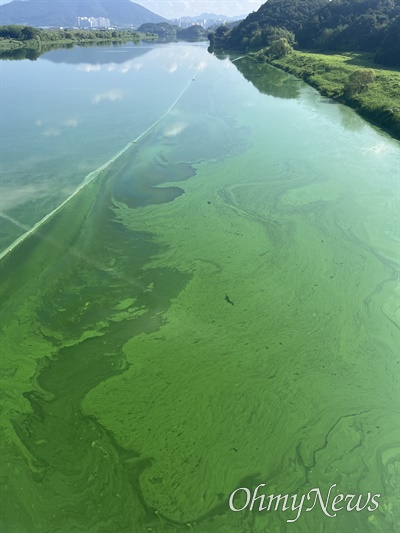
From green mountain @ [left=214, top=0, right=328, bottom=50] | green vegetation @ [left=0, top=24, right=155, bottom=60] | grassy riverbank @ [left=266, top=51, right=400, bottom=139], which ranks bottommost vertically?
grassy riverbank @ [left=266, top=51, right=400, bottom=139]

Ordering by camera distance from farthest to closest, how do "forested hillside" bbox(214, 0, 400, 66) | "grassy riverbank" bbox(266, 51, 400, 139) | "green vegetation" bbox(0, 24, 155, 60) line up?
1. "green vegetation" bbox(0, 24, 155, 60)
2. "forested hillside" bbox(214, 0, 400, 66)
3. "grassy riverbank" bbox(266, 51, 400, 139)

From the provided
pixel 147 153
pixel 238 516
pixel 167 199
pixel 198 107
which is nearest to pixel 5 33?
pixel 198 107

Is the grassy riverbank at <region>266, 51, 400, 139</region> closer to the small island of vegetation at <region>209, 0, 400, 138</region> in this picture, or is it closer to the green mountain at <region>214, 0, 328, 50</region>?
the small island of vegetation at <region>209, 0, 400, 138</region>

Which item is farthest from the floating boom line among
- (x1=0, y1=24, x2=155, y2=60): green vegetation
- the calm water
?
(x1=0, y1=24, x2=155, y2=60): green vegetation

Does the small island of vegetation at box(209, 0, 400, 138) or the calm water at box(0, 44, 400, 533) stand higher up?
the small island of vegetation at box(209, 0, 400, 138)

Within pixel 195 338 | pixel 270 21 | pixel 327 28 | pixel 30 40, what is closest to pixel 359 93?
pixel 195 338

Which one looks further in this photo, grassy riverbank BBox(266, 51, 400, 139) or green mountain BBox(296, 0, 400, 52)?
green mountain BBox(296, 0, 400, 52)

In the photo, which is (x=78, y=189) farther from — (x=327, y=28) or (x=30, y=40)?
(x=30, y=40)
